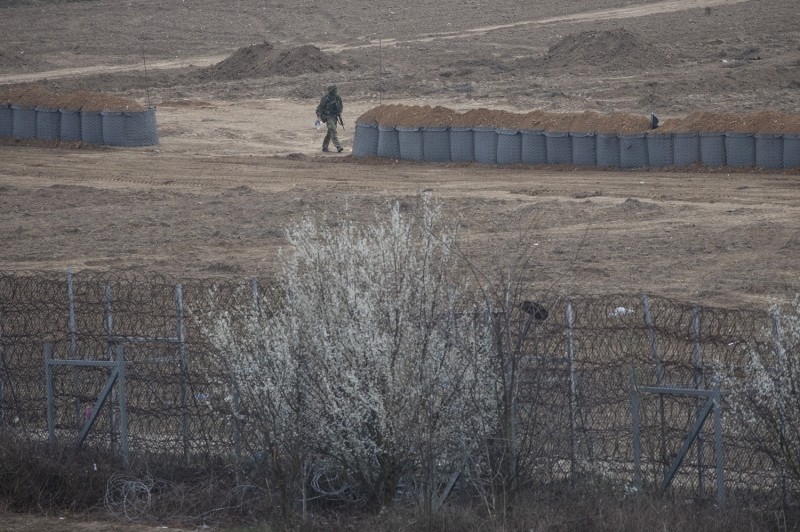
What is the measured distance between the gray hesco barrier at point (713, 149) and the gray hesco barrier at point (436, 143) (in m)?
5.53

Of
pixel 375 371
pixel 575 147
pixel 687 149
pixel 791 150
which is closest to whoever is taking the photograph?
pixel 375 371

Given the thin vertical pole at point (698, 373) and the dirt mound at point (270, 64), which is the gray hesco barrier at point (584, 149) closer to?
the thin vertical pole at point (698, 373)

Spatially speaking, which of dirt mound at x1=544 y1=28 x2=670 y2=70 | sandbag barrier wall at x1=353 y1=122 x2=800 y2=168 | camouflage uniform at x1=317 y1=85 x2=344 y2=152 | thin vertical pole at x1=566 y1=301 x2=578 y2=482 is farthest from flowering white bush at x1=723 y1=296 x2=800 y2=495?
dirt mound at x1=544 y1=28 x2=670 y2=70

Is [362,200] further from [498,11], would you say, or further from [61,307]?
[498,11]

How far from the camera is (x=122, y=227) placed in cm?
2022

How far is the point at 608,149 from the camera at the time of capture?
942 inches

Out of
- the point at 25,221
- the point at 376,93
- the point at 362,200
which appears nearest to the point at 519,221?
the point at 362,200

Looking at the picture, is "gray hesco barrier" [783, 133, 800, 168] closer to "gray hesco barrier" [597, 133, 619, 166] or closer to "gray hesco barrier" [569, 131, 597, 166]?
"gray hesco barrier" [597, 133, 619, 166]

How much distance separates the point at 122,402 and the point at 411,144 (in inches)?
660

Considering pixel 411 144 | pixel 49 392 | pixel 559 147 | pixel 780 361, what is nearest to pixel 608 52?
pixel 411 144

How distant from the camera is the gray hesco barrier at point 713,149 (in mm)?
22984

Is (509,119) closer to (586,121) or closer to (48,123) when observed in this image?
(586,121)

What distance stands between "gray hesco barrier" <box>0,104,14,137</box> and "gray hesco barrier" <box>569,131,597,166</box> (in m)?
Answer: 15.1

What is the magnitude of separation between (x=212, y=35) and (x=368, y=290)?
51.5 meters
